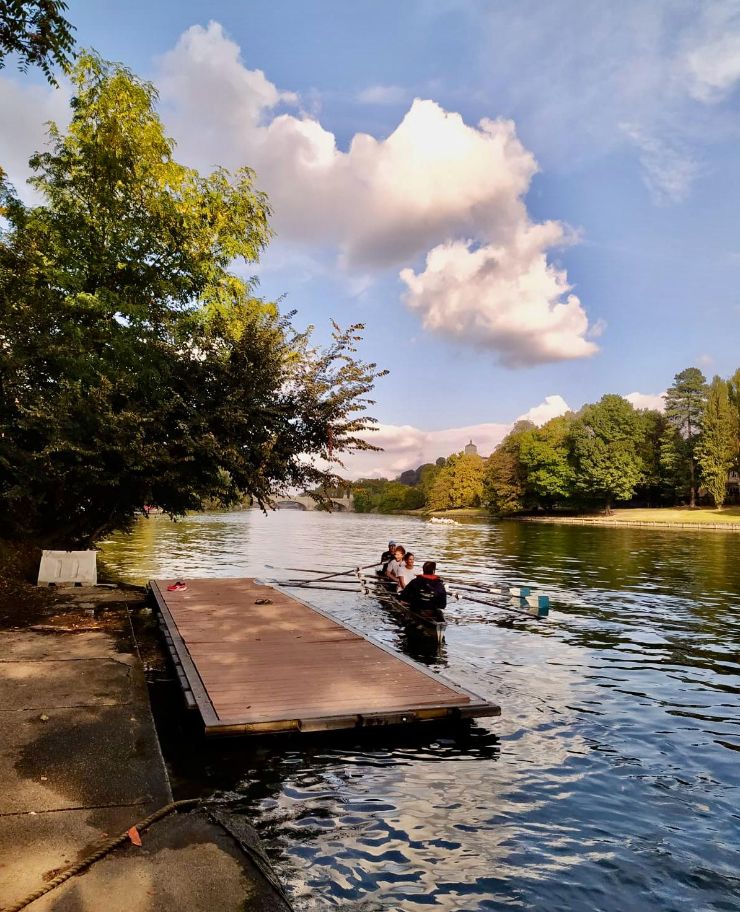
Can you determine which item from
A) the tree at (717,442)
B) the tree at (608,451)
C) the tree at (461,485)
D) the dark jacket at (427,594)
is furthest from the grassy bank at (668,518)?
the dark jacket at (427,594)

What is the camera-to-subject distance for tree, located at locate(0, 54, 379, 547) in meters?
16.7

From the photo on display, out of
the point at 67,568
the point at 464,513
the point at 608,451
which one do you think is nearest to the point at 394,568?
the point at 67,568

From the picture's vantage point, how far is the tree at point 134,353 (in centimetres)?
1669

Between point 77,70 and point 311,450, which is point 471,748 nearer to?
point 311,450

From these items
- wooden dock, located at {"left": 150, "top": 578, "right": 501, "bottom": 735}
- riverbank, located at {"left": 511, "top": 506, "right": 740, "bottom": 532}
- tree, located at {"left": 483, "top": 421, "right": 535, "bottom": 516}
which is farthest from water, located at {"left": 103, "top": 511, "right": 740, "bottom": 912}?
tree, located at {"left": 483, "top": 421, "right": 535, "bottom": 516}

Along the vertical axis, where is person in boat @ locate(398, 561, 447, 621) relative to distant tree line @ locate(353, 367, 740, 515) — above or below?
below

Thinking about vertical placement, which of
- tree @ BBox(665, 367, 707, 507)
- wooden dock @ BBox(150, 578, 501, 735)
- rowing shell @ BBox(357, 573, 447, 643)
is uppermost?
tree @ BBox(665, 367, 707, 507)

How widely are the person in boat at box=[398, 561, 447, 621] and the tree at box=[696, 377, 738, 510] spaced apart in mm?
80125

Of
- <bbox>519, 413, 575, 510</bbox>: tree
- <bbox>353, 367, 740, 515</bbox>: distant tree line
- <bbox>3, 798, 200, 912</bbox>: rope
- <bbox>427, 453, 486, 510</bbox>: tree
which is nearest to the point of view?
<bbox>3, 798, 200, 912</bbox>: rope

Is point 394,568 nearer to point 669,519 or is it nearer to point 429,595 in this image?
point 429,595

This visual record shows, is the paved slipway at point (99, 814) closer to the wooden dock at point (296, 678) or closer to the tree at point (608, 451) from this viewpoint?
the wooden dock at point (296, 678)

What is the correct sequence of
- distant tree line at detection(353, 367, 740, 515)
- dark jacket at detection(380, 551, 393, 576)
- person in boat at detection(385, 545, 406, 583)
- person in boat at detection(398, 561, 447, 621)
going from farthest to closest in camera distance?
distant tree line at detection(353, 367, 740, 515)
dark jacket at detection(380, 551, 393, 576)
person in boat at detection(385, 545, 406, 583)
person in boat at detection(398, 561, 447, 621)

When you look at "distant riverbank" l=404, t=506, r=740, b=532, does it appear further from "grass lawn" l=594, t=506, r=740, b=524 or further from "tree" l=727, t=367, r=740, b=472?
"tree" l=727, t=367, r=740, b=472

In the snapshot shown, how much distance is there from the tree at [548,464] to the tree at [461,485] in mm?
17223
